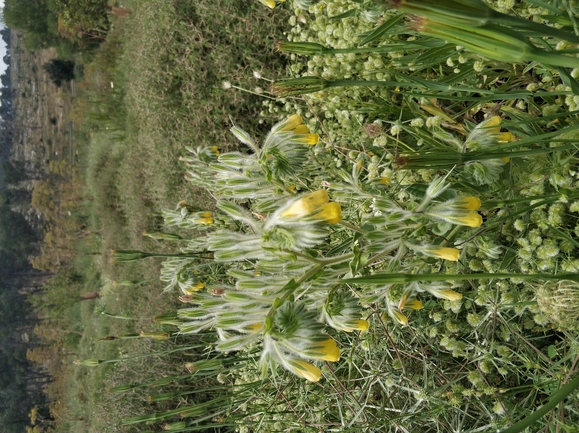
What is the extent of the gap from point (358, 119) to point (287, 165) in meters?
1.13

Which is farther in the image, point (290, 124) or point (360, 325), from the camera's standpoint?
point (290, 124)

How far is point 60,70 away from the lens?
12.8m

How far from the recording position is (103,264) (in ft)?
27.7

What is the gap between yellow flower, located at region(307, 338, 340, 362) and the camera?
2.84 ft

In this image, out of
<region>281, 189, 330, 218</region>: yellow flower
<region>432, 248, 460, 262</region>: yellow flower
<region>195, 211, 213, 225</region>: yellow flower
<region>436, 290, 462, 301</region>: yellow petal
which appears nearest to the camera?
<region>281, 189, 330, 218</region>: yellow flower

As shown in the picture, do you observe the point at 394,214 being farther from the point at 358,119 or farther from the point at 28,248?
the point at 28,248

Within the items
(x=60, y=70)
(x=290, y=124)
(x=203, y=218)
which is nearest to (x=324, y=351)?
(x=290, y=124)

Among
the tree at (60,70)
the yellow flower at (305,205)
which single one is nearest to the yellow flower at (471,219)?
the yellow flower at (305,205)

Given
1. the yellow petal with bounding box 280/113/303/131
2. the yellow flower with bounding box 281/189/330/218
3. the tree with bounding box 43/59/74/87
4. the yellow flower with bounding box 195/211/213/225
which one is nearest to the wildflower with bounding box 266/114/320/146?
the yellow petal with bounding box 280/113/303/131

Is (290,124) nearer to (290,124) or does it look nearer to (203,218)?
(290,124)

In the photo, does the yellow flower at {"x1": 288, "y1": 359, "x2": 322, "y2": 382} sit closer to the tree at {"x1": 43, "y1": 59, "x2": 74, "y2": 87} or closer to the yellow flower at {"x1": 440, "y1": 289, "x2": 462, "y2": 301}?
the yellow flower at {"x1": 440, "y1": 289, "x2": 462, "y2": 301}

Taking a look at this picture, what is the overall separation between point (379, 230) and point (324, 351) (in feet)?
1.02

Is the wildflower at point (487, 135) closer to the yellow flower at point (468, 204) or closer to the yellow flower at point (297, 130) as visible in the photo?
the yellow flower at point (468, 204)

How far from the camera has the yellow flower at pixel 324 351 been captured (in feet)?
2.84
